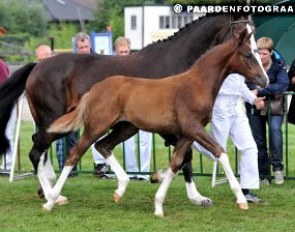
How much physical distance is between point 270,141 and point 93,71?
9.36 ft

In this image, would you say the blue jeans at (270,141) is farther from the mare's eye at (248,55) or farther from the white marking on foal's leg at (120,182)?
the white marking on foal's leg at (120,182)

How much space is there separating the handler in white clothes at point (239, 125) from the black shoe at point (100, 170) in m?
2.73

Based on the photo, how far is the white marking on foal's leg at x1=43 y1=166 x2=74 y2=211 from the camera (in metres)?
7.97

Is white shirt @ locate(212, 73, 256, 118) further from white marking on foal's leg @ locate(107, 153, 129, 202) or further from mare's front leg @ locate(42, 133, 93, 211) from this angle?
mare's front leg @ locate(42, 133, 93, 211)

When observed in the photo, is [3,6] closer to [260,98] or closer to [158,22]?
[158,22]

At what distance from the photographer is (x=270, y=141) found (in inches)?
400

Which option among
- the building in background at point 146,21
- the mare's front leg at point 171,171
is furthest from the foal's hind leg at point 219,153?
the building in background at point 146,21

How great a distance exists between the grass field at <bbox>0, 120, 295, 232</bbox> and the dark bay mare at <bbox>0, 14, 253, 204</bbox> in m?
0.45

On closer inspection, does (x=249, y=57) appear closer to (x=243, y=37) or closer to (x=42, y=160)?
(x=243, y=37)

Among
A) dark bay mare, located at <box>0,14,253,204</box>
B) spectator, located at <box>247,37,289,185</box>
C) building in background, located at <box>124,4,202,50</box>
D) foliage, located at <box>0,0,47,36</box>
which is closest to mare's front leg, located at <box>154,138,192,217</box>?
dark bay mare, located at <box>0,14,253,204</box>

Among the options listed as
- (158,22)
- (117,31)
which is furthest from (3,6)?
(158,22)

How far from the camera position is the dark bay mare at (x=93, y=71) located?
8.55m

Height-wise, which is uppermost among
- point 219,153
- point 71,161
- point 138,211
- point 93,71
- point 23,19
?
point 23,19

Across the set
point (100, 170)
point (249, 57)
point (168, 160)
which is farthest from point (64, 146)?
point (249, 57)
